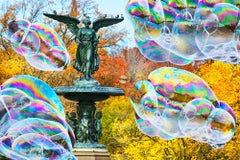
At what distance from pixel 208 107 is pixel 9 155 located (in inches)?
247

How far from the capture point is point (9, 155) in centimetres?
2684

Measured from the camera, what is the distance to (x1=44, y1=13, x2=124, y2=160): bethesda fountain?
27.9 metres

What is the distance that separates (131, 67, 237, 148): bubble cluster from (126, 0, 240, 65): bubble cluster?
0.69 meters

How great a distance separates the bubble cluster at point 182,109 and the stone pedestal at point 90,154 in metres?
1.84

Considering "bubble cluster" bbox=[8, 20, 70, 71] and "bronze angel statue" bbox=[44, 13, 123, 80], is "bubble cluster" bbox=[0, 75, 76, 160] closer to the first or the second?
"bubble cluster" bbox=[8, 20, 70, 71]

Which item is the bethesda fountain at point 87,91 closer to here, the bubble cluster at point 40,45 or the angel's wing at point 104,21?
the angel's wing at point 104,21

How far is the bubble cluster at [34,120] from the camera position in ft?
85.6

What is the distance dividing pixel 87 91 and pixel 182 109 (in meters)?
3.34

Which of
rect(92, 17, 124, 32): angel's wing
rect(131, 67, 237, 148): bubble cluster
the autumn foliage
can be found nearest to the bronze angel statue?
rect(92, 17, 124, 32): angel's wing

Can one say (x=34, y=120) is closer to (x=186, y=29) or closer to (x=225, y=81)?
(x=186, y=29)

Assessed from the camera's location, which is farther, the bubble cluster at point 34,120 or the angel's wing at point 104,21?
the angel's wing at point 104,21

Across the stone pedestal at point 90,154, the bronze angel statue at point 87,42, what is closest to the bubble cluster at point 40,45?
the bronze angel statue at point 87,42

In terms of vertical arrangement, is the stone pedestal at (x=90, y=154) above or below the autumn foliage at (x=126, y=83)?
above

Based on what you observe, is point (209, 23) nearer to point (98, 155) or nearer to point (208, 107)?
point (208, 107)
